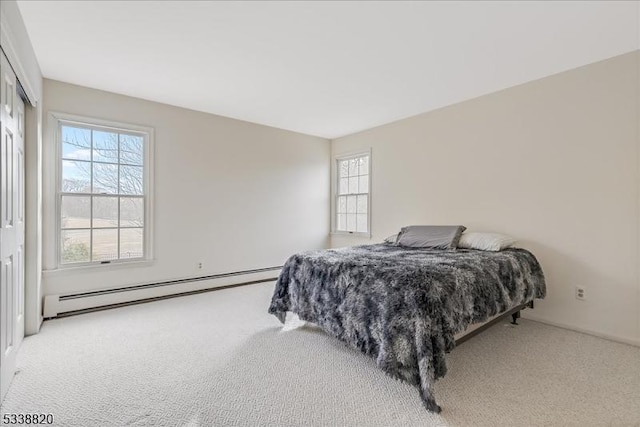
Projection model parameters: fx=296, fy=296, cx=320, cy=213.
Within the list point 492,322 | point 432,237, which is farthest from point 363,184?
point 492,322

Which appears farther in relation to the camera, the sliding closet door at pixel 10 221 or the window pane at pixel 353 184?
the window pane at pixel 353 184

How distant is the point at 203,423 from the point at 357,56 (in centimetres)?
282

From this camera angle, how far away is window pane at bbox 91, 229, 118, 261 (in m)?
3.35

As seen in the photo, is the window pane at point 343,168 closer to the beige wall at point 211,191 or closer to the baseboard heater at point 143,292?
the beige wall at point 211,191

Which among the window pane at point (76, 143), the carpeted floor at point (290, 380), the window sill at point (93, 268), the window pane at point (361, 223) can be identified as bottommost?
the carpeted floor at point (290, 380)

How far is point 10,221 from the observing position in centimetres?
188

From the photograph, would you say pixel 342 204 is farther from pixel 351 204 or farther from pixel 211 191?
pixel 211 191

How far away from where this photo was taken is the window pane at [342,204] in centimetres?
532

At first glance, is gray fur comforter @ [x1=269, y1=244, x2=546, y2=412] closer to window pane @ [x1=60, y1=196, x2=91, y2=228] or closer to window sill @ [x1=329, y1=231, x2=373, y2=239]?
window sill @ [x1=329, y1=231, x2=373, y2=239]

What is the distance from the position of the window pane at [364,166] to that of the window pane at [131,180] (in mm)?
3217

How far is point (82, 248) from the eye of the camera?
3266 millimetres

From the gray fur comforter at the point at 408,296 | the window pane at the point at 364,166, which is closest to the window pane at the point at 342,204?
the window pane at the point at 364,166

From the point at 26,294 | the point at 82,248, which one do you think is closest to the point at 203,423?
the point at 26,294

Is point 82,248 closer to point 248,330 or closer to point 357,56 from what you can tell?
point 248,330
